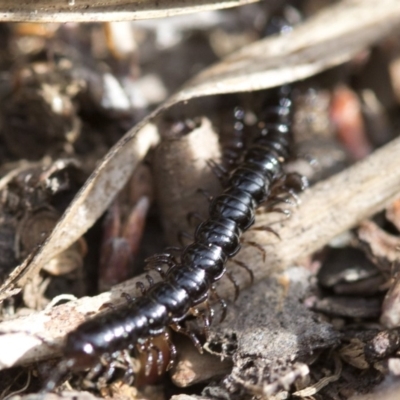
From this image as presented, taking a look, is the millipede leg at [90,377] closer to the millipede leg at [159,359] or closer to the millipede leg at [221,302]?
the millipede leg at [159,359]

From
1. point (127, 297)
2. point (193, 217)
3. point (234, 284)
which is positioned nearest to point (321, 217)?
point (234, 284)

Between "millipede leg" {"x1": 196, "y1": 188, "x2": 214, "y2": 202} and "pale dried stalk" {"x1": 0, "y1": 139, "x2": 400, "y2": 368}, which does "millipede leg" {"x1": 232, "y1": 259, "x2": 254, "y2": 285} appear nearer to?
"pale dried stalk" {"x1": 0, "y1": 139, "x2": 400, "y2": 368}

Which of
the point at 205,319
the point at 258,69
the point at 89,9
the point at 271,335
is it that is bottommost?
the point at 271,335

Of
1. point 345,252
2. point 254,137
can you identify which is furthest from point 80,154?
point 345,252

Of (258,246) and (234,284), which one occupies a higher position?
(258,246)

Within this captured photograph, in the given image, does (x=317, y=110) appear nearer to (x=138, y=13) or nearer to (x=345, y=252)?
(x=345, y=252)

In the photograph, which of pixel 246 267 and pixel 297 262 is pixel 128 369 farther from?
pixel 297 262
